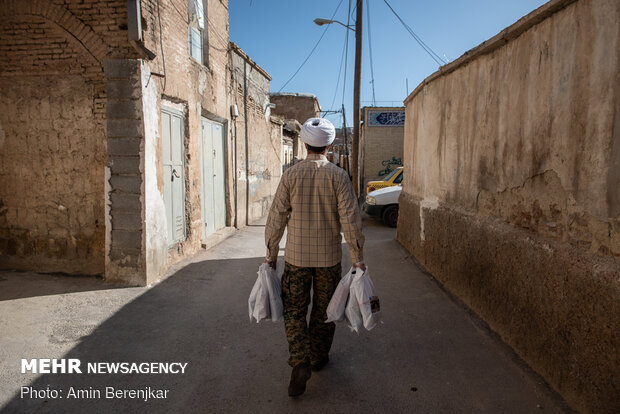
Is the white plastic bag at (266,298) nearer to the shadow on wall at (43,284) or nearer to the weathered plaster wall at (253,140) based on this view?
the shadow on wall at (43,284)

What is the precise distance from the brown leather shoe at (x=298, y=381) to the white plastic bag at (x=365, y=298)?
525mm

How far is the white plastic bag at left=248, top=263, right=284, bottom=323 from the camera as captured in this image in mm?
2932

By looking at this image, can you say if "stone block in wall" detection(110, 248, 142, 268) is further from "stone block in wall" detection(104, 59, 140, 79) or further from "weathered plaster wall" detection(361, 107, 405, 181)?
"weathered plaster wall" detection(361, 107, 405, 181)

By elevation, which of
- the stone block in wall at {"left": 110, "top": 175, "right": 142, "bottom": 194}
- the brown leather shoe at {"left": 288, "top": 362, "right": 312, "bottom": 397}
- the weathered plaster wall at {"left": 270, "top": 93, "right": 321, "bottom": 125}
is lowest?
the brown leather shoe at {"left": 288, "top": 362, "right": 312, "bottom": 397}

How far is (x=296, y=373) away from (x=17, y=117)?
5234 millimetres

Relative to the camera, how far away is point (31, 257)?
565cm

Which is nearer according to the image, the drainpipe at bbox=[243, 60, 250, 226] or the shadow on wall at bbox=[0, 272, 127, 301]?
the shadow on wall at bbox=[0, 272, 127, 301]

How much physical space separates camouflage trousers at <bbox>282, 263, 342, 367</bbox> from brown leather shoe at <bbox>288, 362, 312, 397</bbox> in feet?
0.29

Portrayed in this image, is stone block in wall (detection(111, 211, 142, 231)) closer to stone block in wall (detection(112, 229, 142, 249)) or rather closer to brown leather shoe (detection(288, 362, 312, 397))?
stone block in wall (detection(112, 229, 142, 249))

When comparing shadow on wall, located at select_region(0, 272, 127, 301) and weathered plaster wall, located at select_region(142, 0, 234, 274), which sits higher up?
weathered plaster wall, located at select_region(142, 0, 234, 274)

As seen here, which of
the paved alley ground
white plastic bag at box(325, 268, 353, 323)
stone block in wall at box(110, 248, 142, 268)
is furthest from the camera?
stone block in wall at box(110, 248, 142, 268)

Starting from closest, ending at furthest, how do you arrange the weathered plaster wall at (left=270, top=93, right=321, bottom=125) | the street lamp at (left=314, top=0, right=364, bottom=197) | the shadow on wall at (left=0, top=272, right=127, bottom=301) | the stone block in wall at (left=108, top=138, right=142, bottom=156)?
the shadow on wall at (left=0, top=272, right=127, bottom=301)
the stone block in wall at (left=108, top=138, right=142, bottom=156)
the street lamp at (left=314, top=0, right=364, bottom=197)
the weathered plaster wall at (left=270, top=93, right=321, bottom=125)

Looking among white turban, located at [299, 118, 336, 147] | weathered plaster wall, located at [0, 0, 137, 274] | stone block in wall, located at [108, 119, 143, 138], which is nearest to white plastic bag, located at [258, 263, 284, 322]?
white turban, located at [299, 118, 336, 147]

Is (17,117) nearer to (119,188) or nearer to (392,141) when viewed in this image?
(119,188)
